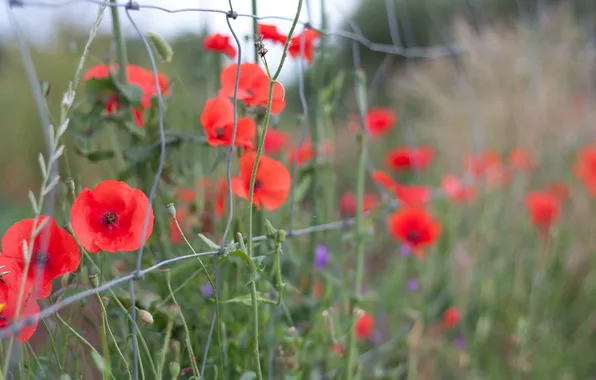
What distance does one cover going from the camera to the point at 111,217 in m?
0.69

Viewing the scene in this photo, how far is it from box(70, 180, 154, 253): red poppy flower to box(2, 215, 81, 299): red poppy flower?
0.09 ft

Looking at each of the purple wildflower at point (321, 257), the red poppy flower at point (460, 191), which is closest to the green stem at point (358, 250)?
the purple wildflower at point (321, 257)

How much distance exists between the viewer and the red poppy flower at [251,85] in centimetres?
81

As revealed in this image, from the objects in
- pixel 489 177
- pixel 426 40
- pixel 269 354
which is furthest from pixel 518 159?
pixel 426 40

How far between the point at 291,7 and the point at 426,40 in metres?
5.79

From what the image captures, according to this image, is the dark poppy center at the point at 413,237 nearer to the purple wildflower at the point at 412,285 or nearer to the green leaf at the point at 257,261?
the purple wildflower at the point at 412,285

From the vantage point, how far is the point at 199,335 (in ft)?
3.05

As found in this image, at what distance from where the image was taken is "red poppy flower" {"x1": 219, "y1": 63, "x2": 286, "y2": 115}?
0.81 metres

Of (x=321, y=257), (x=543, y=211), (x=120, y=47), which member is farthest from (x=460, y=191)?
(x=120, y=47)

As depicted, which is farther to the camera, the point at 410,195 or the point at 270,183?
the point at 410,195

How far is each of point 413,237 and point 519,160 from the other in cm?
69

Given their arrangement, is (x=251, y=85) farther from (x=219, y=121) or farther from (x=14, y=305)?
(x=14, y=305)

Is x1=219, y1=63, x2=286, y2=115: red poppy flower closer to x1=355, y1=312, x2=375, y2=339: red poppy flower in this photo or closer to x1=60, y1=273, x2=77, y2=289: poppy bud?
x1=60, y1=273, x2=77, y2=289: poppy bud

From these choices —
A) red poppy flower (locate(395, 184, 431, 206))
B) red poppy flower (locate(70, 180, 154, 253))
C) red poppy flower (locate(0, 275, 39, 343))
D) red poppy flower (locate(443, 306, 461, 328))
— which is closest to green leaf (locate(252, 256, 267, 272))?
red poppy flower (locate(70, 180, 154, 253))
